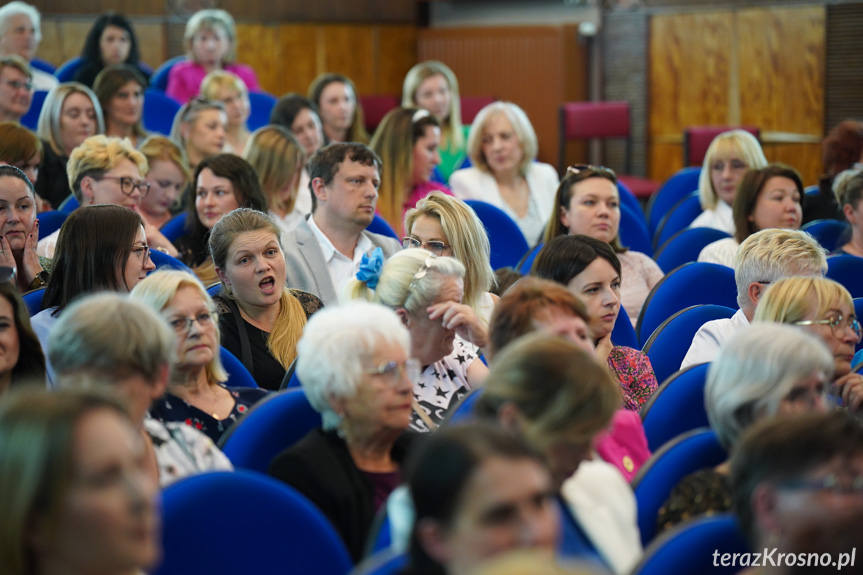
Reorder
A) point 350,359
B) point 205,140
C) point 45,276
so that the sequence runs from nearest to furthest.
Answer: point 350,359
point 45,276
point 205,140

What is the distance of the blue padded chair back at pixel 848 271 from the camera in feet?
13.8

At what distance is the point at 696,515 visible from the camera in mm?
2111

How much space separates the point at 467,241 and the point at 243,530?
1976 mm

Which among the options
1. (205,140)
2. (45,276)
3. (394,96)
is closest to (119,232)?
(45,276)

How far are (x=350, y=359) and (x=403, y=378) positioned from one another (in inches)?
5.2

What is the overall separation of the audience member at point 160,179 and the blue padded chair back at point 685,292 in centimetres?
235

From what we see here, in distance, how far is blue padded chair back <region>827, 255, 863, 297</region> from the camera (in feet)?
13.8


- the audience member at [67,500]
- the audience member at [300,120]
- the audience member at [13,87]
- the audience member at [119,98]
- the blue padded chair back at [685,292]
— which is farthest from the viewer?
the audience member at [300,120]

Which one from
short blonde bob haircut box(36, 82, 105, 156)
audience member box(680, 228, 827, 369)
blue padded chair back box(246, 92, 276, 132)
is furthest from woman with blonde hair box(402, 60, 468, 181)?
audience member box(680, 228, 827, 369)

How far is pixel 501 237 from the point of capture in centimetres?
513

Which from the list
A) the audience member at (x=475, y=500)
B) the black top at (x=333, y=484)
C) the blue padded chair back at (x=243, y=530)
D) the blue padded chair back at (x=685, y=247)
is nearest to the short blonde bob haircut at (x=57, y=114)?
the blue padded chair back at (x=685, y=247)

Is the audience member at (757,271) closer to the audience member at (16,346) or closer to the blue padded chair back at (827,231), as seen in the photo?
the blue padded chair back at (827,231)

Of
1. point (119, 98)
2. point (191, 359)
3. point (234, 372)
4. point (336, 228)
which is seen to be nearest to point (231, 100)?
point (119, 98)

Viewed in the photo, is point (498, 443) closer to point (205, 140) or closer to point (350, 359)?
point (350, 359)
